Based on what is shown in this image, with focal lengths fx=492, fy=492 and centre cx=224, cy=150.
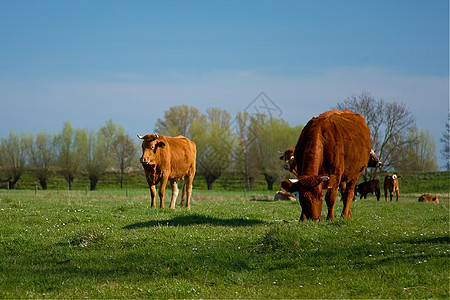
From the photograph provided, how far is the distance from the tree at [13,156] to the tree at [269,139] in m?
44.6

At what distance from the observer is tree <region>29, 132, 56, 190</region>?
9394 cm

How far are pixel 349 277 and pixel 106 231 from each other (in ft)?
23.7

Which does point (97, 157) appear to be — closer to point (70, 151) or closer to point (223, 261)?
point (70, 151)

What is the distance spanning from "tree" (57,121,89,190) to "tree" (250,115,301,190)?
110 feet

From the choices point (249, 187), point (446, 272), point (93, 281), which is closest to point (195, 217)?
point (93, 281)

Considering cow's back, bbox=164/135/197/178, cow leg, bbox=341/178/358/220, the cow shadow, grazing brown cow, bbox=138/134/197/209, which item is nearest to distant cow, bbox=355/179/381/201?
cow's back, bbox=164/135/197/178

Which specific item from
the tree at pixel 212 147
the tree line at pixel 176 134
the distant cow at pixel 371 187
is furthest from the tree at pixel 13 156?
the distant cow at pixel 371 187

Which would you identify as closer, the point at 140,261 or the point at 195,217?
the point at 140,261

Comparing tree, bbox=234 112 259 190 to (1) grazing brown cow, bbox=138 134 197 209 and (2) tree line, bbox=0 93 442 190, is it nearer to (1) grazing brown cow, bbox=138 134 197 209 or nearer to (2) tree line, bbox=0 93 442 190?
(2) tree line, bbox=0 93 442 190

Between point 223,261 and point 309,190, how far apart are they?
14.3 feet

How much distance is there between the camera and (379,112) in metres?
60.0

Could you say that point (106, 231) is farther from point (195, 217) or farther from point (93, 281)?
point (93, 281)

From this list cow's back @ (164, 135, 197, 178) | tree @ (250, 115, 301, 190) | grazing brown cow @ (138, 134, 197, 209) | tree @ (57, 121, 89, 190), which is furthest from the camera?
tree @ (57, 121, 89, 190)

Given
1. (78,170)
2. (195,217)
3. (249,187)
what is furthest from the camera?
(78,170)
